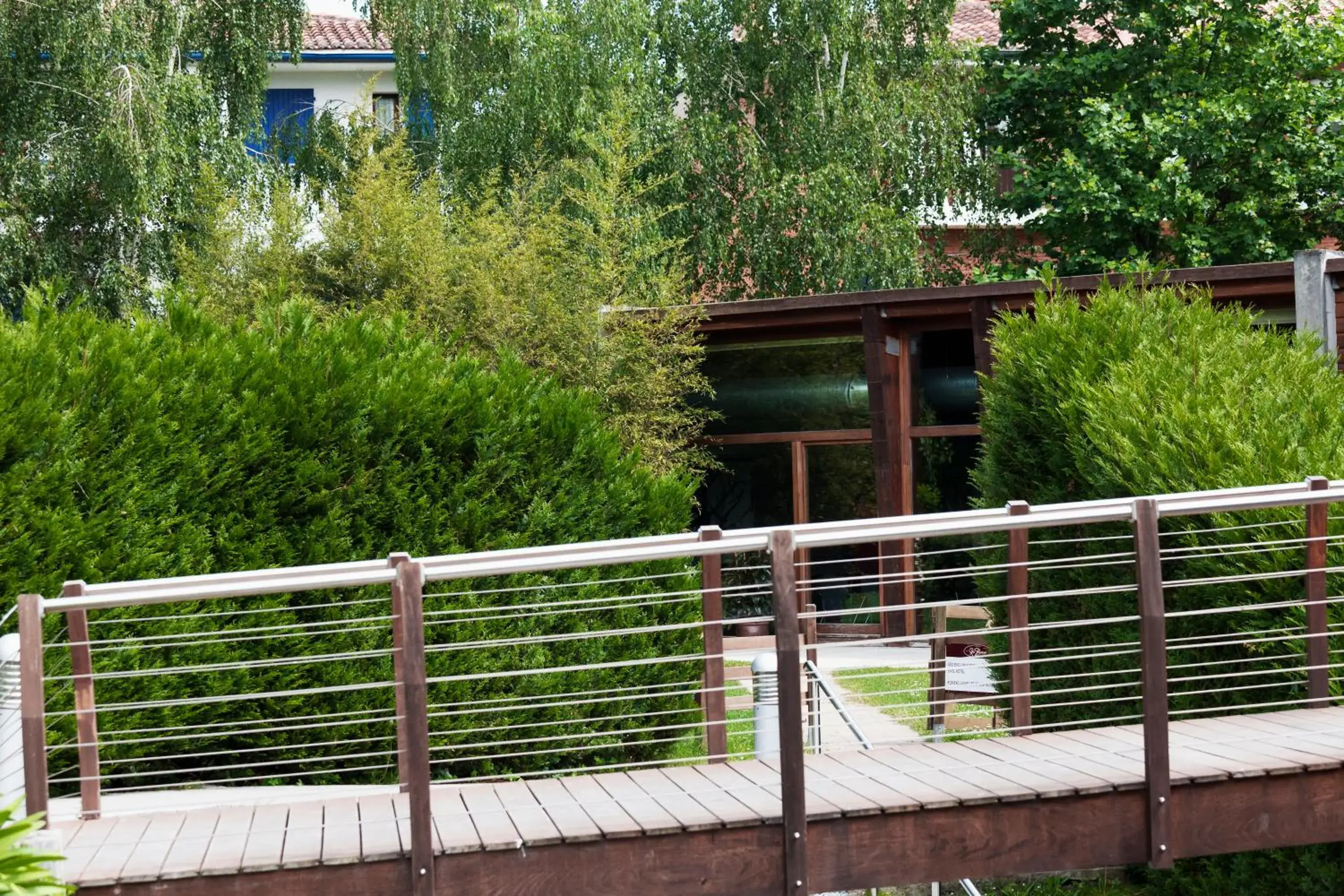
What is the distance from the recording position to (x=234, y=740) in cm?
770

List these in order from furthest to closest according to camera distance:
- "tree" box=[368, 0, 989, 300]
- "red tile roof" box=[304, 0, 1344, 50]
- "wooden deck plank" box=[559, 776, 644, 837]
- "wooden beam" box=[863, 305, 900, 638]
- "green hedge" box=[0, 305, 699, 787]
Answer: "red tile roof" box=[304, 0, 1344, 50] → "tree" box=[368, 0, 989, 300] → "wooden beam" box=[863, 305, 900, 638] → "green hedge" box=[0, 305, 699, 787] → "wooden deck plank" box=[559, 776, 644, 837]

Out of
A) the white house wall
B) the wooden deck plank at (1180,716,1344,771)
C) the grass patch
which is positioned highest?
the white house wall

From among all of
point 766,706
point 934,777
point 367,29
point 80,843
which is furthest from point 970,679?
point 367,29

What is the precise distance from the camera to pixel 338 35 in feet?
108

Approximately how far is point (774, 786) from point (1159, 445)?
119 inches

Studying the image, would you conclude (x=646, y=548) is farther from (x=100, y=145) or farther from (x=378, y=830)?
(x=100, y=145)

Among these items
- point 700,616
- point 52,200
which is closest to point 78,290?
point 52,200

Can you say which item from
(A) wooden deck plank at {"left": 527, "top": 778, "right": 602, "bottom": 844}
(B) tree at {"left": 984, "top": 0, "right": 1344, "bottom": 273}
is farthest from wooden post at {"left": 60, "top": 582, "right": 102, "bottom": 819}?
(B) tree at {"left": 984, "top": 0, "right": 1344, "bottom": 273}

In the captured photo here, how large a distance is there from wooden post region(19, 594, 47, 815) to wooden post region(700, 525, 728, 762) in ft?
8.28

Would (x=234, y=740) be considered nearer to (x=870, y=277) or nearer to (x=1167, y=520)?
(x=1167, y=520)

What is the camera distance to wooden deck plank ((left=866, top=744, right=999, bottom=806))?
17.0ft

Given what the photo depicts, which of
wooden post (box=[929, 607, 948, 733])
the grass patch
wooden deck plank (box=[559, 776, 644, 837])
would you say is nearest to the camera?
wooden deck plank (box=[559, 776, 644, 837])

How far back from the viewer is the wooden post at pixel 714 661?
20.9 feet

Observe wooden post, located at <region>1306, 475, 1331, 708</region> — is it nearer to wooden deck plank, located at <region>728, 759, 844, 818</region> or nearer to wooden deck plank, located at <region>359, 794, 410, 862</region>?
wooden deck plank, located at <region>728, 759, 844, 818</region>
